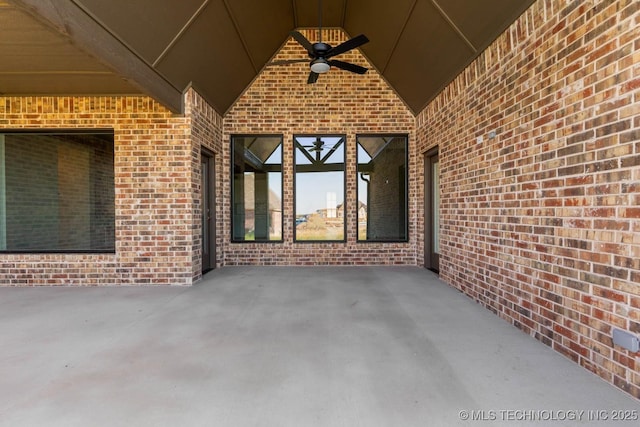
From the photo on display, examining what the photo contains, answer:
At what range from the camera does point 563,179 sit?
7.80 feet

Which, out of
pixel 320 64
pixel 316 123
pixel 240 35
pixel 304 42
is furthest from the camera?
pixel 316 123

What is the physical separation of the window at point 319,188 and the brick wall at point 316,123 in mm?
140

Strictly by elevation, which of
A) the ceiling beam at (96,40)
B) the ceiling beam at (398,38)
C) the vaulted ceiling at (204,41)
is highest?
the ceiling beam at (398,38)

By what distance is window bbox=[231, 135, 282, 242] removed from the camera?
615cm

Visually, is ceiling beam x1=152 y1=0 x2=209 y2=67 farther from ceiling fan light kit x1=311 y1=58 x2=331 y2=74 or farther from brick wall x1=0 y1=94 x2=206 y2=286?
ceiling fan light kit x1=311 y1=58 x2=331 y2=74

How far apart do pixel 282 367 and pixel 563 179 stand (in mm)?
2630

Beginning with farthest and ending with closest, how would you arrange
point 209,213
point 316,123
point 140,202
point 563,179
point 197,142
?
point 316,123, point 209,213, point 197,142, point 140,202, point 563,179

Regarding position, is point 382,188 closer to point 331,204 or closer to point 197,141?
point 331,204

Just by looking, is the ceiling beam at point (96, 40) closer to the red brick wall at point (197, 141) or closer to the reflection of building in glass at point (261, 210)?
the red brick wall at point (197, 141)

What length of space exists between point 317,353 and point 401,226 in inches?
167

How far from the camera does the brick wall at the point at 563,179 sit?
1909 millimetres

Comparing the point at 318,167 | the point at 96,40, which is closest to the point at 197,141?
Answer: the point at 96,40

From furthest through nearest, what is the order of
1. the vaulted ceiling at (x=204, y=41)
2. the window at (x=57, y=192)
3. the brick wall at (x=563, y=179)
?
the window at (x=57, y=192), the vaulted ceiling at (x=204, y=41), the brick wall at (x=563, y=179)

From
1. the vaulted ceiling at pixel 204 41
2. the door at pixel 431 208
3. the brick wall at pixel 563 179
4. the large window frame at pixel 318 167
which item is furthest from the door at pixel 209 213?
the brick wall at pixel 563 179
